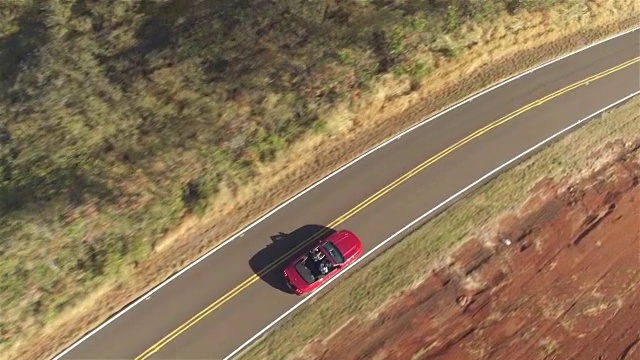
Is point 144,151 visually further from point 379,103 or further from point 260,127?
point 379,103

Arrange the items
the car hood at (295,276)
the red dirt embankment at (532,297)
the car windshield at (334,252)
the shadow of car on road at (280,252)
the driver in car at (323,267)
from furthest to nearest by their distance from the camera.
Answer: the shadow of car on road at (280,252)
the car windshield at (334,252)
the driver in car at (323,267)
the car hood at (295,276)
the red dirt embankment at (532,297)

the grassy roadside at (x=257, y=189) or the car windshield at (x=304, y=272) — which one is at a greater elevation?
the grassy roadside at (x=257, y=189)

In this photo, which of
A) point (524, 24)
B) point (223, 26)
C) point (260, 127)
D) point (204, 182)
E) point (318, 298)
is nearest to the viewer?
point (318, 298)

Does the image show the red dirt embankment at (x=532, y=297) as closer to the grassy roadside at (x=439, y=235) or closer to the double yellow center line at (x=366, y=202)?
the grassy roadside at (x=439, y=235)

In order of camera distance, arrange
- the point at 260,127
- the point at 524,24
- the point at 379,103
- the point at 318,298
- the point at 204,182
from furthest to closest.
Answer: the point at 524,24, the point at 379,103, the point at 260,127, the point at 204,182, the point at 318,298

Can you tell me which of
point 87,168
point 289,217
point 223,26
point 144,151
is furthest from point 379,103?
point 87,168

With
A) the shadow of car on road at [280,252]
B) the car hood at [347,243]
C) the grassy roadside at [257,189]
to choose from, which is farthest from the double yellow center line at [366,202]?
the grassy roadside at [257,189]
